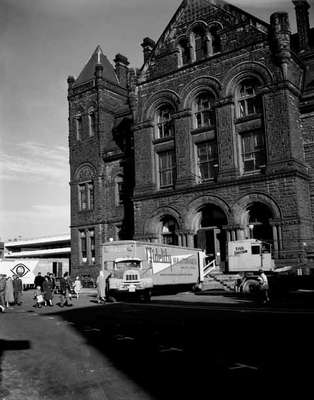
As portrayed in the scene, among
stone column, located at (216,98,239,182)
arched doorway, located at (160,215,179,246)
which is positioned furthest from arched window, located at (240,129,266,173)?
arched doorway, located at (160,215,179,246)

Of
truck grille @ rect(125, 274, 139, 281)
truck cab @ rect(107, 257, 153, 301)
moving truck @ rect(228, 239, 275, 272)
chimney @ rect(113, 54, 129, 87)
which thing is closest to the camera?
truck cab @ rect(107, 257, 153, 301)

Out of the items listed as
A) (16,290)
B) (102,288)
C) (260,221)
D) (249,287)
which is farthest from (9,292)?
(260,221)

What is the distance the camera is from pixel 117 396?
262 inches

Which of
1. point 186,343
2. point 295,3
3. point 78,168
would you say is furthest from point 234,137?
point 186,343

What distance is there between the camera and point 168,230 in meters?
35.0

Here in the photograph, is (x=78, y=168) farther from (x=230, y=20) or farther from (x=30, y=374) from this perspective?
(x=30, y=374)

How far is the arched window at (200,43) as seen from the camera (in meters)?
33.6

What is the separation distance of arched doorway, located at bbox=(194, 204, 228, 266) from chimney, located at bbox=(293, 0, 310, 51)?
46.1 ft

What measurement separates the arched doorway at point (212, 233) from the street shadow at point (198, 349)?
53.9 feet

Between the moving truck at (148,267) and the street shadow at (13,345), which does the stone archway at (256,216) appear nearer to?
the moving truck at (148,267)

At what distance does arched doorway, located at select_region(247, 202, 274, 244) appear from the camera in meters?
29.9

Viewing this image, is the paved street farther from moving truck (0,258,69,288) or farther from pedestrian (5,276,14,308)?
moving truck (0,258,69,288)

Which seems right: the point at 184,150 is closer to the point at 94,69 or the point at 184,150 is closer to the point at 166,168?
the point at 166,168

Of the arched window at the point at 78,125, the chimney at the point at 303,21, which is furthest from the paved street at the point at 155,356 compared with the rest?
the arched window at the point at 78,125
